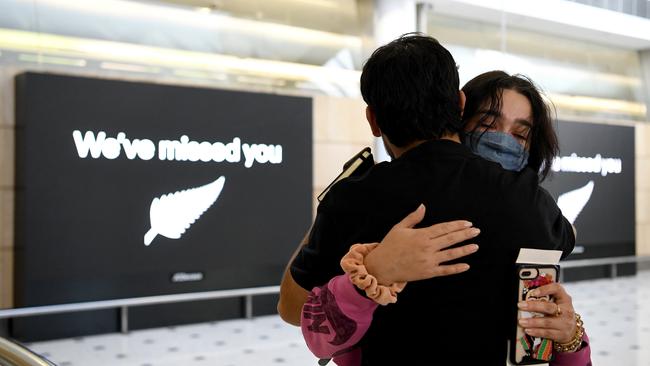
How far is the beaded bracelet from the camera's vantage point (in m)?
0.97

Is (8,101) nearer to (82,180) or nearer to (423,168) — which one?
(82,180)

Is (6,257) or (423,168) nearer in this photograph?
(423,168)

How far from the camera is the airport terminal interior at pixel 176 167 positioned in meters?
5.71

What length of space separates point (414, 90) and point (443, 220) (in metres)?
0.20

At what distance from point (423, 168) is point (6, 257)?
5461 millimetres

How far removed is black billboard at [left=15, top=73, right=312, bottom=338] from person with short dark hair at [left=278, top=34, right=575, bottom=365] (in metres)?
→ 5.14

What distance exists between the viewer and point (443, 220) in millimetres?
1031

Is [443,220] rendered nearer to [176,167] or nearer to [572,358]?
[572,358]

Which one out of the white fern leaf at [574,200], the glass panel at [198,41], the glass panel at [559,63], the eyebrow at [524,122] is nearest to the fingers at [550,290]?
the eyebrow at [524,122]

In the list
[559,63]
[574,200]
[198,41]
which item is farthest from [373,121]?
[559,63]

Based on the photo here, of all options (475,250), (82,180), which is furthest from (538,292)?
(82,180)

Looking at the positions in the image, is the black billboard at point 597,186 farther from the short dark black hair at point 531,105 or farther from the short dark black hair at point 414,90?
the short dark black hair at point 414,90

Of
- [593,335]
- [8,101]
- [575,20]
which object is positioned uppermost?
[575,20]

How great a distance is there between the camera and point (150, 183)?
6277 millimetres
